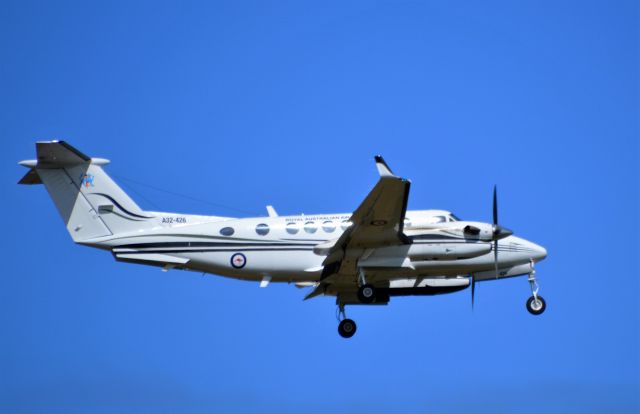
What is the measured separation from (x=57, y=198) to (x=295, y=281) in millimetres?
8666

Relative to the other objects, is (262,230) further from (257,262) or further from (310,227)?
(310,227)

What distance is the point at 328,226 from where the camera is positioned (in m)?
35.9

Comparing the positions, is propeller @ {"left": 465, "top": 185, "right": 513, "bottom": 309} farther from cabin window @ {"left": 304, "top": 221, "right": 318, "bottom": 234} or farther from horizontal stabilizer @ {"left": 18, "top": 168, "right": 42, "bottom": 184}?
horizontal stabilizer @ {"left": 18, "top": 168, "right": 42, "bottom": 184}

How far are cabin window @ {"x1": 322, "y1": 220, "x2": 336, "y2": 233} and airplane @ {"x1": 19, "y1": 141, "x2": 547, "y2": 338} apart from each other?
0.11 feet

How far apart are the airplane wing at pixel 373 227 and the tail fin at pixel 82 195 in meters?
6.56

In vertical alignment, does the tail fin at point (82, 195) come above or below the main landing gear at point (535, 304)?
above

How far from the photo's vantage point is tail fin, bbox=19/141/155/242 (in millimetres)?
36344

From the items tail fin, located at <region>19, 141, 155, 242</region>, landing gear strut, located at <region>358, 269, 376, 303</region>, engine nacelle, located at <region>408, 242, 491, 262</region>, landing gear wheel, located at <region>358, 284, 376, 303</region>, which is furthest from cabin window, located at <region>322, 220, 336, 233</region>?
tail fin, located at <region>19, 141, 155, 242</region>

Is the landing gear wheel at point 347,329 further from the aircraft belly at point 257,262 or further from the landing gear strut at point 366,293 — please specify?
the aircraft belly at point 257,262

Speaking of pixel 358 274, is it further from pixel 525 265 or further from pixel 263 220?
pixel 525 265

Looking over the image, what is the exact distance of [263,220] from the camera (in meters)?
36.3

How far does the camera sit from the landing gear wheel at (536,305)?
37000mm

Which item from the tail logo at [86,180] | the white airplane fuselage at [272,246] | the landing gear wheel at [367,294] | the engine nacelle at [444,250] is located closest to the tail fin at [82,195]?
the tail logo at [86,180]

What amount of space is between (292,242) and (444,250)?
16.6ft
